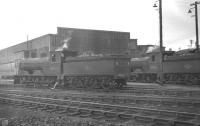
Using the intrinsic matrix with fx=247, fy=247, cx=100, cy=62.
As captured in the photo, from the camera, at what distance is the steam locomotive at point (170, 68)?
786 inches

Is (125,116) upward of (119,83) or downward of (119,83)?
downward

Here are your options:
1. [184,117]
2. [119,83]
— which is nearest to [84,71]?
[119,83]

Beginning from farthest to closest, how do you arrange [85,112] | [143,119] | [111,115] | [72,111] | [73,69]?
[73,69] < [72,111] < [85,112] < [111,115] < [143,119]

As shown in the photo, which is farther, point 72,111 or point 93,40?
point 93,40

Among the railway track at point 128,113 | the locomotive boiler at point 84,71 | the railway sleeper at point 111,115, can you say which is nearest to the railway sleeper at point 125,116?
the railway track at point 128,113

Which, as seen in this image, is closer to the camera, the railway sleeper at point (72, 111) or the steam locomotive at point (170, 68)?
the railway sleeper at point (72, 111)

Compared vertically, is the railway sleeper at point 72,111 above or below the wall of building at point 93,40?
below

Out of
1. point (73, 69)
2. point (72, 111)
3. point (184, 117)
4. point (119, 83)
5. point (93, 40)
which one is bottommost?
point (72, 111)

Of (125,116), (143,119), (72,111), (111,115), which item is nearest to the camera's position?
(143,119)

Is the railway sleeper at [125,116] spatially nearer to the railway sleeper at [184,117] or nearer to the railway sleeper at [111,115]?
the railway sleeper at [111,115]

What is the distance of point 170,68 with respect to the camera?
21.8 metres

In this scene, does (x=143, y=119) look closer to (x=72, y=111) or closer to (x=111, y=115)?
(x=111, y=115)

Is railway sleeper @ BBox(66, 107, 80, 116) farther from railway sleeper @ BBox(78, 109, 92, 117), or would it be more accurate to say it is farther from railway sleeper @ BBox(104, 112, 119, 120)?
railway sleeper @ BBox(104, 112, 119, 120)

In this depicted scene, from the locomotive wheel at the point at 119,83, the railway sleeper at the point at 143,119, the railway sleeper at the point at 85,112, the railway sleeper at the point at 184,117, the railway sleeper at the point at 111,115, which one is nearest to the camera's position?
the railway sleeper at the point at 143,119
